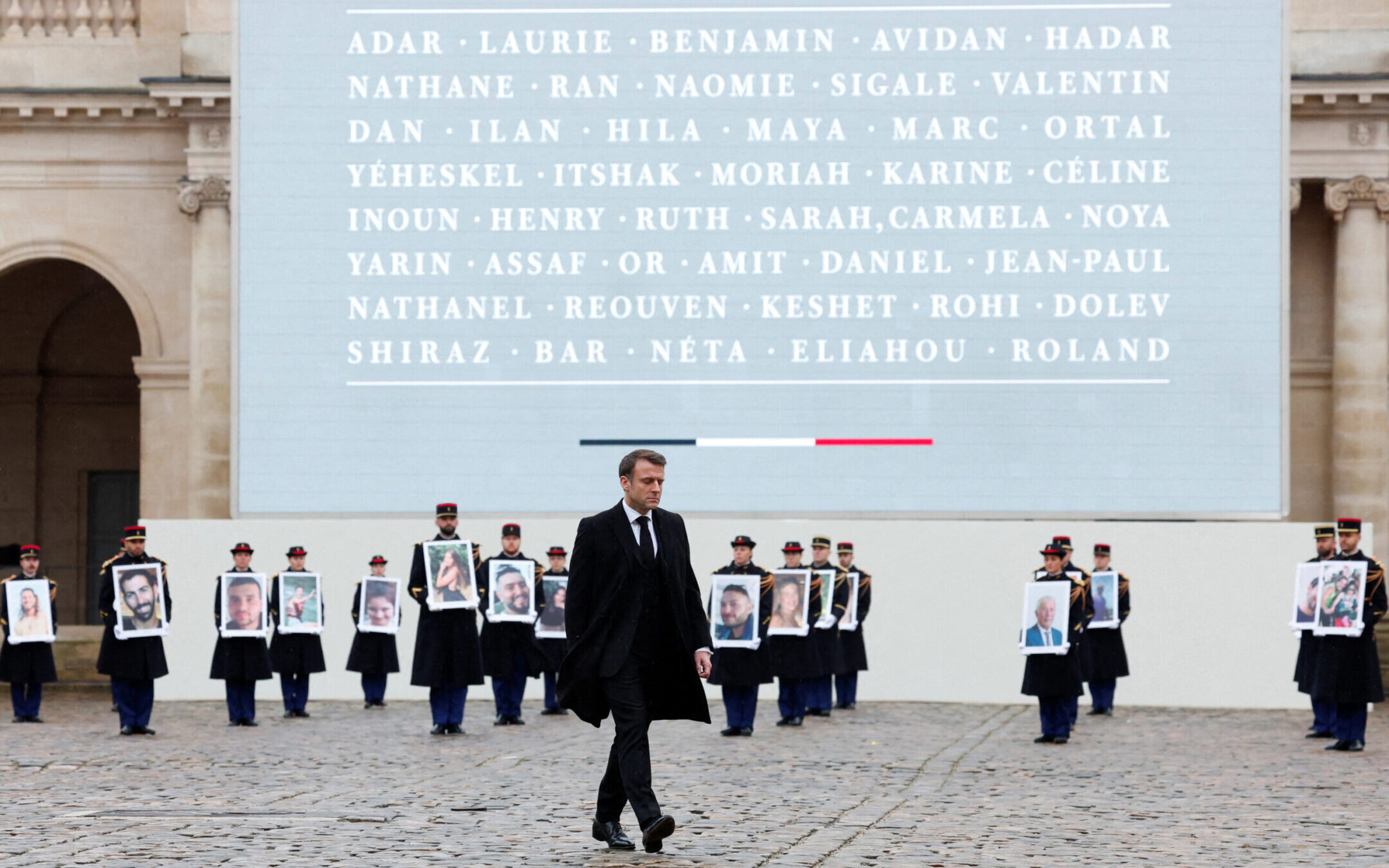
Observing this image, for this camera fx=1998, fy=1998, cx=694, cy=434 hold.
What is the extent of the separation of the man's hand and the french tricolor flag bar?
11.1 meters

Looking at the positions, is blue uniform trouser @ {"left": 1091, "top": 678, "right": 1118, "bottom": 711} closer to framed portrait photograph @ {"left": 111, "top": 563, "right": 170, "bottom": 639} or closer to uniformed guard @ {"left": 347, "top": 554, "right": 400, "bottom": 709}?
uniformed guard @ {"left": 347, "top": 554, "right": 400, "bottom": 709}

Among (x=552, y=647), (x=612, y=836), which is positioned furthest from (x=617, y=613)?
(x=552, y=647)

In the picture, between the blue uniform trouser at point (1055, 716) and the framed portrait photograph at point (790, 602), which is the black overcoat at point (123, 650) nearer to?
the framed portrait photograph at point (790, 602)

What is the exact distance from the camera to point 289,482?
20.1 meters

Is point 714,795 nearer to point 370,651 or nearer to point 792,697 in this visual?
point 792,697

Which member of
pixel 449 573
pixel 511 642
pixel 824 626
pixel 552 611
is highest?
pixel 449 573

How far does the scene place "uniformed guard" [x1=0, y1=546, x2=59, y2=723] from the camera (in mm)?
17906

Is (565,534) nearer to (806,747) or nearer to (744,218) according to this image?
(744,218)

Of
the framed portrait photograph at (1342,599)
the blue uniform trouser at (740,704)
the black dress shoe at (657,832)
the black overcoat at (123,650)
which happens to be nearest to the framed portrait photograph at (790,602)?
the blue uniform trouser at (740,704)

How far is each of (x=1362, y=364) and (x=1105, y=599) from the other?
7.97m

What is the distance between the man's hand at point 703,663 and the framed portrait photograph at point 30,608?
1127 centimetres

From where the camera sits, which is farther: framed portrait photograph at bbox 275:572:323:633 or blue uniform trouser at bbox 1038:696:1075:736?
framed portrait photograph at bbox 275:572:323:633

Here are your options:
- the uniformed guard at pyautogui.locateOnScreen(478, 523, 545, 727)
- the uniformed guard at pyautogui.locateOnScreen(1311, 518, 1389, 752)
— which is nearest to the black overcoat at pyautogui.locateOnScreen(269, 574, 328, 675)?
the uniformed guard at pyautogui.locateOnScreen(478, 523, 545, 727)

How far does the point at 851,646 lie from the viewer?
63.3ft
